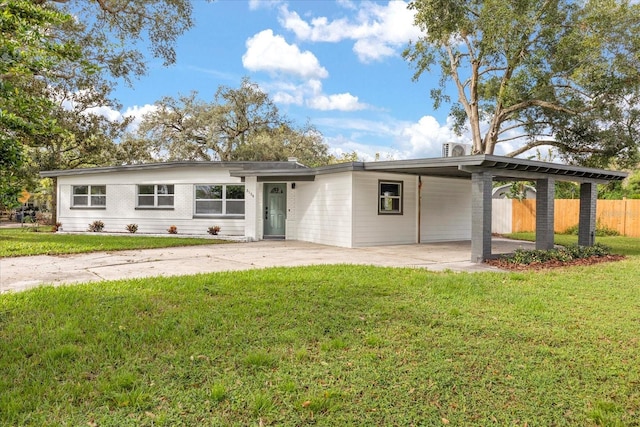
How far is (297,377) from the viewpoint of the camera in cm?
334

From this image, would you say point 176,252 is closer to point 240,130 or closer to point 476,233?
point 476,233

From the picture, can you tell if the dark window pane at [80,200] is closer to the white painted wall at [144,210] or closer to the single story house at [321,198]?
the single story house at [321,198]

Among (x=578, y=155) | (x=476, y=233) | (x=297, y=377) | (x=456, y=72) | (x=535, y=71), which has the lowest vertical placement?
(x=297, y=377)

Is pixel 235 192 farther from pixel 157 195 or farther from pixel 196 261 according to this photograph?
pixel 196 261

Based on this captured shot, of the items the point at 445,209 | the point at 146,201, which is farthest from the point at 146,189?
the point at 445,209

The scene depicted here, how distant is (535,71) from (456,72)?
5.20 metres


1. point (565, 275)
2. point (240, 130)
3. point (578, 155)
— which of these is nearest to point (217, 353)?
point (565, 275)

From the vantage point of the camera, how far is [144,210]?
1762cm

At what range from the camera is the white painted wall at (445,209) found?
580 inches

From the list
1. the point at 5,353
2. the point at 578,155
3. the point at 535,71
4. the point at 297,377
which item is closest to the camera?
the point at 297,377

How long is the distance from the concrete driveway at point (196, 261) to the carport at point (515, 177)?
0.97 meters

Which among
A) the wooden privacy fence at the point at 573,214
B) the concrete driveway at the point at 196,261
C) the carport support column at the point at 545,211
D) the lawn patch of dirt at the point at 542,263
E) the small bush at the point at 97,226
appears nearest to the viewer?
the concrete driveway at the point at 196,261

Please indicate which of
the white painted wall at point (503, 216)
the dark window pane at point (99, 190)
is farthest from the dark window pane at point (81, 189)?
the white painted wall at point (503, 216)

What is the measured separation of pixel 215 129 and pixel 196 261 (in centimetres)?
2063
